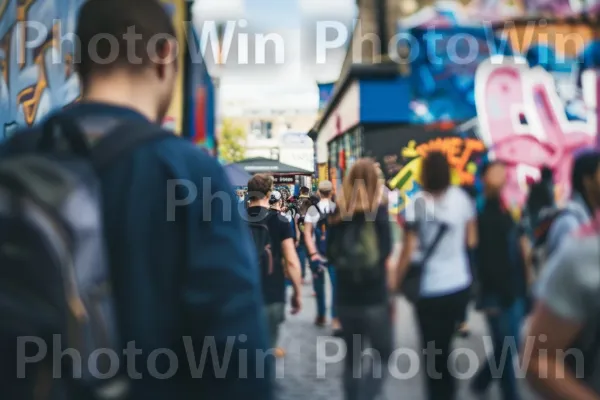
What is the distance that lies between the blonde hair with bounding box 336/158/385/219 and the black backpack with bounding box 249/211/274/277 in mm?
496

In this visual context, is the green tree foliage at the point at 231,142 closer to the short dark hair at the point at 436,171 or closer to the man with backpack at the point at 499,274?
the short dark hair at the point at 436,171

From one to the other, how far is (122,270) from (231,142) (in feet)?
7.89

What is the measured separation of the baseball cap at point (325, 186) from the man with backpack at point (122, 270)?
8.03 feet

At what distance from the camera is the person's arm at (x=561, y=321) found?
1.27 meters

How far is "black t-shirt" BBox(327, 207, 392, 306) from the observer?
2.83 m

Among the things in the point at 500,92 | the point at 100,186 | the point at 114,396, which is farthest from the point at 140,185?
the point at 500,92

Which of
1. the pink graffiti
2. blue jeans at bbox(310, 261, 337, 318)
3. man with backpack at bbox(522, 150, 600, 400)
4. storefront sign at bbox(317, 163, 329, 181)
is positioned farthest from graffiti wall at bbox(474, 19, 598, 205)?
man with backpack at bbox(522, 150, 600, 400)

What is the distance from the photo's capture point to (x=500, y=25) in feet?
8.77

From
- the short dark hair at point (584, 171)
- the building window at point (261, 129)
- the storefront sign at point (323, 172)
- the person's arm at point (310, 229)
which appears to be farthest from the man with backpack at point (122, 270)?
the person's arm at point (310, 229)

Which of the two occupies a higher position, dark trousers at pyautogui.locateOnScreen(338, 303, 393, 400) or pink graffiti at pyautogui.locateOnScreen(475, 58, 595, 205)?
pink graffiti at pyautogui.locateOnScreen(475, 58, 595, 205)

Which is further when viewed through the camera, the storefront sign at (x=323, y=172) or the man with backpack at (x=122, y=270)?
the storefront sign at (x=323, y=172)

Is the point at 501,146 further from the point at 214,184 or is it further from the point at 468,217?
the point at 214,184

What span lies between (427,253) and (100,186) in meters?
2.02

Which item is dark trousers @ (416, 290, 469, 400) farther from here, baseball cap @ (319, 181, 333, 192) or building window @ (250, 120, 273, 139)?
building window @ (250, 120, 273, 139)
